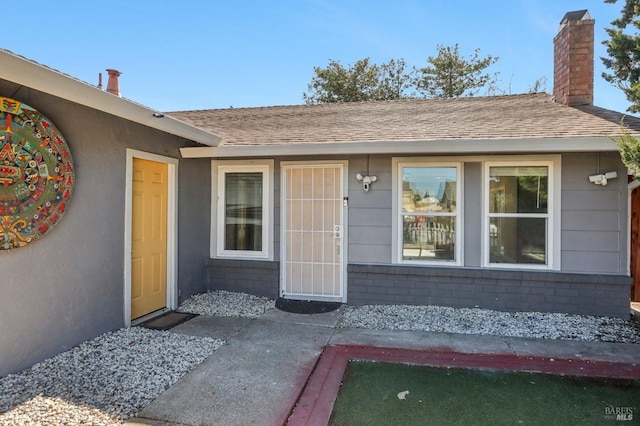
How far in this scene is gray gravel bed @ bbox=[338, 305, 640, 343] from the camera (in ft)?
14.6

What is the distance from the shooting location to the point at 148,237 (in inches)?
196

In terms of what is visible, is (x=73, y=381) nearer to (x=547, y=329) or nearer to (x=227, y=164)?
(x=227, y=164)

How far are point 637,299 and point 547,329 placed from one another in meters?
2.58

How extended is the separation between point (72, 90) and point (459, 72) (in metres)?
20.6

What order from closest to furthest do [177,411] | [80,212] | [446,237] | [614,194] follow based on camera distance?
1. [177,411]
2. [80,212]
3. [614,194]
4. [446,237]

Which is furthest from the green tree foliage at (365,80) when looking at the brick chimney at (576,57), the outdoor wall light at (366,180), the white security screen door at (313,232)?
the outdoor wall light at (366,180)

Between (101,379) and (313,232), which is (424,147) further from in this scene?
(101,379)

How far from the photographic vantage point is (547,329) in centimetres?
459

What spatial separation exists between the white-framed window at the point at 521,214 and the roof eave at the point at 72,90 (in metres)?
4.50

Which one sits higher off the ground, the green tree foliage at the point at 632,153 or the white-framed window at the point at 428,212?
the green tree foliage at the point at 632,153

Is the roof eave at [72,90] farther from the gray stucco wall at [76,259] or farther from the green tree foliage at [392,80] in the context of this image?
the green tree foliage at [392,80]

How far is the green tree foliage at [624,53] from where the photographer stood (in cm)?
1305

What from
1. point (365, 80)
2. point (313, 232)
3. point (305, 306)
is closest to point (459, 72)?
point (365, 80)

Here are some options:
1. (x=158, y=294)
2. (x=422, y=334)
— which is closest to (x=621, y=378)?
(x=422, y=334)
